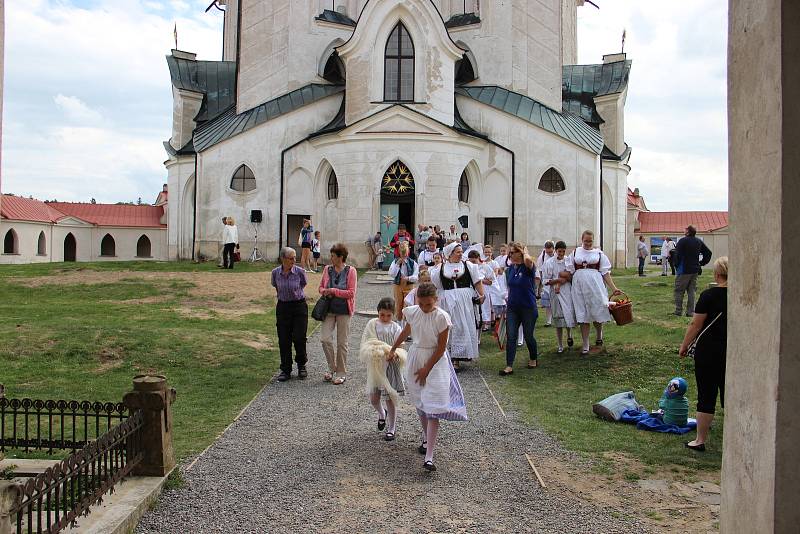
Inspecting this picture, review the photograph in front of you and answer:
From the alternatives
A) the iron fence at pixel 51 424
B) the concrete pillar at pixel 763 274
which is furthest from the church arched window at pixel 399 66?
the concrete pillar at pixel 763 274

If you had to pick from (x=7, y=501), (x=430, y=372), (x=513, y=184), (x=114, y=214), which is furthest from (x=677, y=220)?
(x=7, y=501)

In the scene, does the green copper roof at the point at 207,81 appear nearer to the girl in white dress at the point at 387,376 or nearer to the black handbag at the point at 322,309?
the black handbag at the point at 322,309

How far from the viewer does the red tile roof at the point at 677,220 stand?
55312mm

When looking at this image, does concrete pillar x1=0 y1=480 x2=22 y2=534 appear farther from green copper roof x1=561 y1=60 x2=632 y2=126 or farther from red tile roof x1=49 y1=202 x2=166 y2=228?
red tile roof x1=49 y1=202 x2=166 y2=228

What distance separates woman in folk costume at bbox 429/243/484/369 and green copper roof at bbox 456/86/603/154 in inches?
838

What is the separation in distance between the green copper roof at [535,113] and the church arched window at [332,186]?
6.80 meters

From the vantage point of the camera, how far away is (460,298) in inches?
460

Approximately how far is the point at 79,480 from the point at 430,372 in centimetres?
317

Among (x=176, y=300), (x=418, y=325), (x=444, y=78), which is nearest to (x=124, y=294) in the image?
(x=176, y=300)

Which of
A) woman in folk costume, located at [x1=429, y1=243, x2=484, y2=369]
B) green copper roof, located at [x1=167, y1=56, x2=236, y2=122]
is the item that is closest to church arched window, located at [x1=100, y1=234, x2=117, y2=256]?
green copper roof, located at [x1=167, y1=56, x2=236, y2=122]

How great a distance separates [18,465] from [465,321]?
22.1ft

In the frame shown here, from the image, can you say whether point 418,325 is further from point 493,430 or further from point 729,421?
point 729,421

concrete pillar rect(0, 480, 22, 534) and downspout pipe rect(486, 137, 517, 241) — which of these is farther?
downspout pipe rect(486, 137, 517, 241)

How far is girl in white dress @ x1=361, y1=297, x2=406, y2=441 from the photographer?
7855 millimetres
